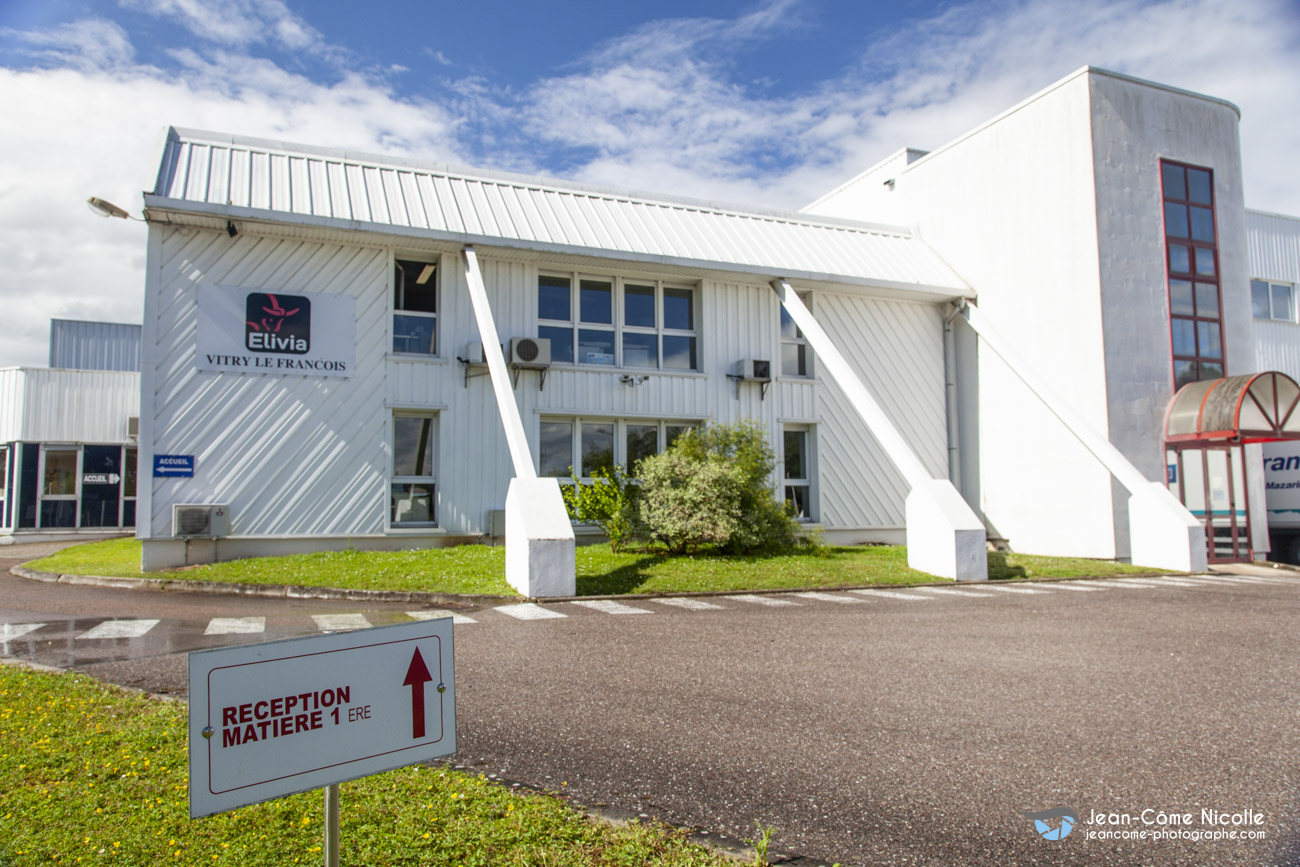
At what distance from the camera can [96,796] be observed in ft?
11.2

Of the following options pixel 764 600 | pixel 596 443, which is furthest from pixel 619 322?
pixel 764 600

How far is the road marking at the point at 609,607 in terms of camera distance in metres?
8.86

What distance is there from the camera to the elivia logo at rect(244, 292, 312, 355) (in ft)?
43.7

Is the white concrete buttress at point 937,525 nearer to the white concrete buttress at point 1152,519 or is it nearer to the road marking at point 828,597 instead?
the road marking at point 828,597

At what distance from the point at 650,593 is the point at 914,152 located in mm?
15686

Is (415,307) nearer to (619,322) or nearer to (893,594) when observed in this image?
(619,322)

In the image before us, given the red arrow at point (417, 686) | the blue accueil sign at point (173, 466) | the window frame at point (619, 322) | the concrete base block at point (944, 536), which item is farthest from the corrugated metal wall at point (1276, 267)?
the red arrow at point (417, 686)

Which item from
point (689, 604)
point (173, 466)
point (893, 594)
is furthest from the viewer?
point (173, 466)

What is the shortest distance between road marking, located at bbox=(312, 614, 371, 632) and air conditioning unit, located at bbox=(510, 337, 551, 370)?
6.75 m

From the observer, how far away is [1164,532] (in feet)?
43.2

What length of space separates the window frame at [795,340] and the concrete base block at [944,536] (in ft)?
17.0

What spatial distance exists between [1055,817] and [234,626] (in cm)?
723

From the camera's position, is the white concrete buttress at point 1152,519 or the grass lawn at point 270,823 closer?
the grass lawn at point 270,823

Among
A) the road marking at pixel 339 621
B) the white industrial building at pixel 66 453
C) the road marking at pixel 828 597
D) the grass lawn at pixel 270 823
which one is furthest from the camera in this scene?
the white industrial building at pixel 66 453
